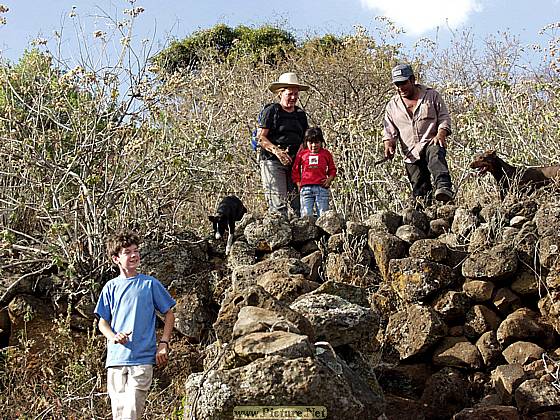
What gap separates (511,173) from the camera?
289 inches

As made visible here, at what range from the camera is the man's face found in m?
7.74

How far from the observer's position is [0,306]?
23.5 ft

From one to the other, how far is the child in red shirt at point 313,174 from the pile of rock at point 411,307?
0.79 meters

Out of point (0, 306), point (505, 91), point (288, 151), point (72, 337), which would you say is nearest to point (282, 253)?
point (288, 151)

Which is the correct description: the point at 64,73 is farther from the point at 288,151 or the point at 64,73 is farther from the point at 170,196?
the point at 288,151

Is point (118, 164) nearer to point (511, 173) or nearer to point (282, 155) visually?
point (282, 155)

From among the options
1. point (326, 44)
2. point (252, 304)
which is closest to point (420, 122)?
point (252, 304)

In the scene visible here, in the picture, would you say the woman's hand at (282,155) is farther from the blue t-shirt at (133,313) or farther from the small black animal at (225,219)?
the blue t-shirt at (133,313)

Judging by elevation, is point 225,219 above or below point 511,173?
below

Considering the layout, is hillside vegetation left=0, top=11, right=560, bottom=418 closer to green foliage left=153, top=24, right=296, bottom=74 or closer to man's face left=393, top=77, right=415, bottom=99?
man's face left=393, top=77, right=415, bottom=99

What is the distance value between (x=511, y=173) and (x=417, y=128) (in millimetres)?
1048

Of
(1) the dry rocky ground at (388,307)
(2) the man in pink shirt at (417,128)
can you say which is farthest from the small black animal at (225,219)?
(2) the man in pink shirt at (417,128)

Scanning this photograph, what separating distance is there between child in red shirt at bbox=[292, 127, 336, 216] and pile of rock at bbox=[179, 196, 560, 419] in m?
0.79

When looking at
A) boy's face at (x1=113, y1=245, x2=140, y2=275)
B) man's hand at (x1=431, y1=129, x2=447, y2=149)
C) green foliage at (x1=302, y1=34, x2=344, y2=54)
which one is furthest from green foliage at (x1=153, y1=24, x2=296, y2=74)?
boy's face at (x1=113, y1=245, x2=140, y2=275)
